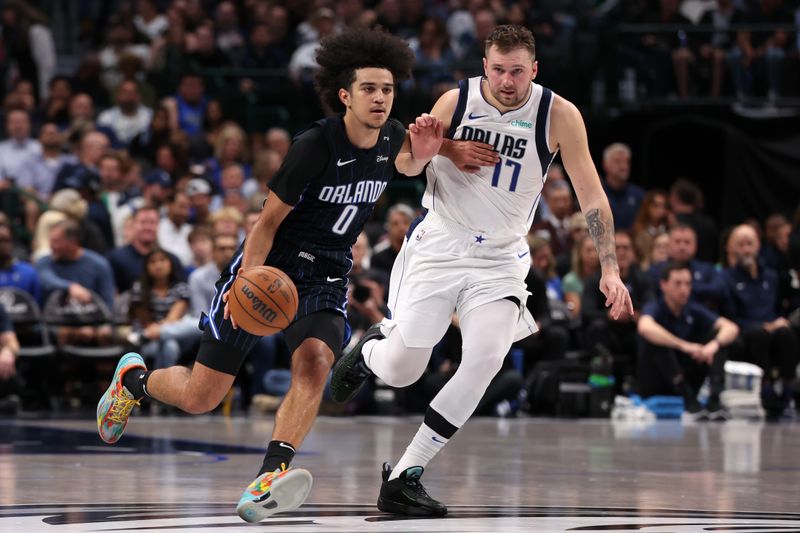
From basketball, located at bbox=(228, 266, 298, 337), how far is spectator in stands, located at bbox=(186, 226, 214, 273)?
7554 millimetres

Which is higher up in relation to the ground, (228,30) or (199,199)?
(228,30)

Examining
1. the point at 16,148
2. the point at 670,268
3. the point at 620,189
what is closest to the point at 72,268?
the point at 16,148

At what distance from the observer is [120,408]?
7.44 metres

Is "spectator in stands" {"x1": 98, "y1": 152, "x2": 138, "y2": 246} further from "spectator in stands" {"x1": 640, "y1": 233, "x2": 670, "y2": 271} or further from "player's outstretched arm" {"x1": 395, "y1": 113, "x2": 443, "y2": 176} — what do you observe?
"player's outstretched arm" {"x1": 395, "y1": 113, "x2": 443, "y2": 176}

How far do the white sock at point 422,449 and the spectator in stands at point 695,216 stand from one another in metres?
8.77

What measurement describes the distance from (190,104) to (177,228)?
9.83 feet

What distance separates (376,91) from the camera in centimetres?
663

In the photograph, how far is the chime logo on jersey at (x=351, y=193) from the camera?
21.8 ft

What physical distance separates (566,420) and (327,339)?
678 cm

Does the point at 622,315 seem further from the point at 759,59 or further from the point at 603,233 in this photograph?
the point at 603,233

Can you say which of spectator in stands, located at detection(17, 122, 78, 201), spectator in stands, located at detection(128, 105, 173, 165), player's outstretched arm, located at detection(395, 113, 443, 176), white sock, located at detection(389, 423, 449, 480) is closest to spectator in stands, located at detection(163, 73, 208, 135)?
spectator in stands, located at detection(128, 105, 173, 165)

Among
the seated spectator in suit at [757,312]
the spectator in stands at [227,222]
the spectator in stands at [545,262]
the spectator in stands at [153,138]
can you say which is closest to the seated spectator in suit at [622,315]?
the spectator in stands at [545,262]

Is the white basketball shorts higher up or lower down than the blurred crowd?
lower down

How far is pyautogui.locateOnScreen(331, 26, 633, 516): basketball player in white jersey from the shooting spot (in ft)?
21.6
